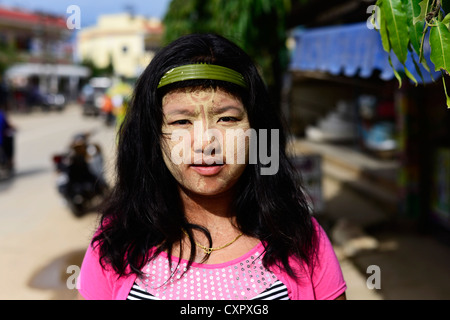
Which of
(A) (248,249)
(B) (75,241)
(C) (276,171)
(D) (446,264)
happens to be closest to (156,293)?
(A) (248,249)

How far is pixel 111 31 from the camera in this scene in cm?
3875

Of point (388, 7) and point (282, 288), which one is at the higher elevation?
point (388, 7)

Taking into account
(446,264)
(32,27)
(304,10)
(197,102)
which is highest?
(32,27)

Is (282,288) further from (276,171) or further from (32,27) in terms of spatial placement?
(32,27)

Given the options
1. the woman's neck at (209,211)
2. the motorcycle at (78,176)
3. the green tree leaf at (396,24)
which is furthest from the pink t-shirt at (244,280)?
the motorcycle at (78,176)

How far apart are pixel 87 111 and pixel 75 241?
20394 mm

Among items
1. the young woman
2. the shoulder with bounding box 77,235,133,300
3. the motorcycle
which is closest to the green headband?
the young woman

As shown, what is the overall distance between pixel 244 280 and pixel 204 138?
382 mm

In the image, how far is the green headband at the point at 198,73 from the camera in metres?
1.23

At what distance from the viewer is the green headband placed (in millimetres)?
1230

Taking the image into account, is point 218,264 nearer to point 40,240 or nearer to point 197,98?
point 197,98

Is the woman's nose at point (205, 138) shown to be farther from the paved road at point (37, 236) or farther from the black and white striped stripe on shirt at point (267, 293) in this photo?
the paved road at point (37, 236)

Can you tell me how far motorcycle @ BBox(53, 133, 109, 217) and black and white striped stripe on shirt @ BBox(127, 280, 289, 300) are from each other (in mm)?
5133

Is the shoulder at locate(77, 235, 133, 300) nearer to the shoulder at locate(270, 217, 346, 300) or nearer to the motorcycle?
the shoulder at locate(270, 217, 346, 300)
